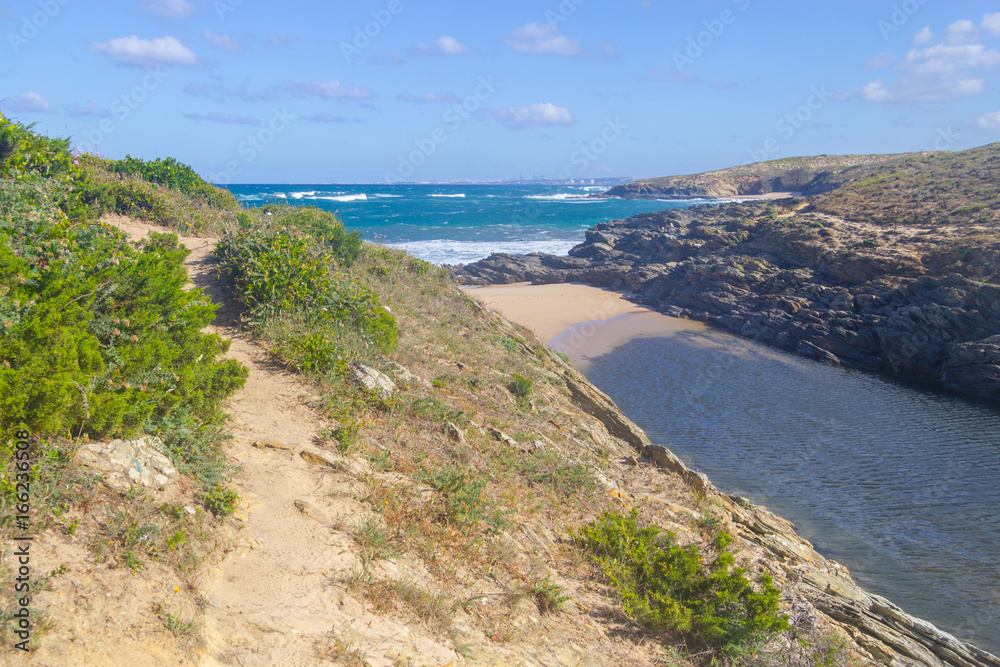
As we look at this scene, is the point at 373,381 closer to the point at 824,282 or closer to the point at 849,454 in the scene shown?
the point at 849,454

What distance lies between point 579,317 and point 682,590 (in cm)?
2543

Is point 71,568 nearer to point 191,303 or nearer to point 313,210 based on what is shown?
point 191,303

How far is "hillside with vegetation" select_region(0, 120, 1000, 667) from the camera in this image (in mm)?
3568

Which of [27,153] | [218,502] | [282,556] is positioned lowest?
[282,556]

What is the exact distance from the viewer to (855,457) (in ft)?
48.6

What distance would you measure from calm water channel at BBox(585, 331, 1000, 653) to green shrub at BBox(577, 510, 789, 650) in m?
6.34

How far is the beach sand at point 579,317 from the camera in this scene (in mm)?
25656

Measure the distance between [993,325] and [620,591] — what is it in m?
23.9

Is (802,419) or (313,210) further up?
(313,210)

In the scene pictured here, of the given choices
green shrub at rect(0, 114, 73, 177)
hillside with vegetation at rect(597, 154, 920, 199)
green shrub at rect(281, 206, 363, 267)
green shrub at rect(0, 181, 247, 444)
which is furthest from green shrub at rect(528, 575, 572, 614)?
hillside with vegetation at rect(597, 154, 920, 199)

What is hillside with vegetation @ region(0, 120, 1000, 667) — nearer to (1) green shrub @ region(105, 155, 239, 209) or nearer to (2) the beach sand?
(1) green shrub @ region(105, 155, 239, 209)

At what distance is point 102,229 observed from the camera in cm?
728

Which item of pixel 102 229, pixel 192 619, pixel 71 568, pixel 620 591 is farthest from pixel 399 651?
pixel 102 229

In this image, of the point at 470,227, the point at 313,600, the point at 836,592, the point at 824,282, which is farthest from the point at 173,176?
the point at 470,227
